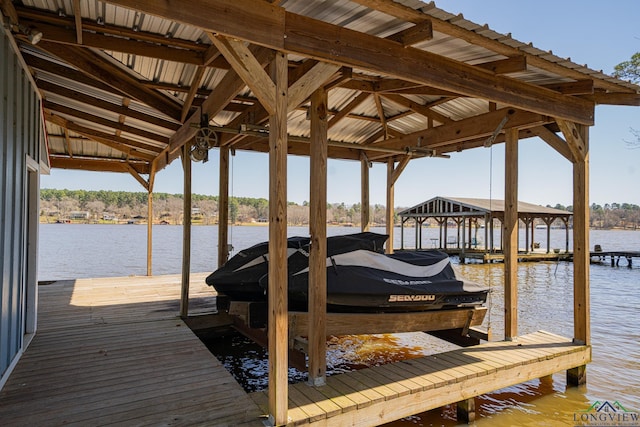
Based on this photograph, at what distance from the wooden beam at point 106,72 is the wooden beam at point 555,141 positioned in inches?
175

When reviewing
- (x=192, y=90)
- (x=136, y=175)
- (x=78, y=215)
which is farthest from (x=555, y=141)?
(x=78, y=215)

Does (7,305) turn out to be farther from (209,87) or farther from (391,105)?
(391,105)

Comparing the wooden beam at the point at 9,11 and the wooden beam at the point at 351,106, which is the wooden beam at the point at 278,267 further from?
the wooden beam at the point at 351,106

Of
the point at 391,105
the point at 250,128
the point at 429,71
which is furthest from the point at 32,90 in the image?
the point at 391,105

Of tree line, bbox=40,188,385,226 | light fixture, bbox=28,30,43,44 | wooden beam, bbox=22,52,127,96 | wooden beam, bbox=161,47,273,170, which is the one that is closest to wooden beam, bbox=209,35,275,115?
wooden beam, bbox=161,47,273,170

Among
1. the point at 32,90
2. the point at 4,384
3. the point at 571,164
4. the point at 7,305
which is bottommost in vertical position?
the point at 4,384

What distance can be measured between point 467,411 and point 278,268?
7.78 ft

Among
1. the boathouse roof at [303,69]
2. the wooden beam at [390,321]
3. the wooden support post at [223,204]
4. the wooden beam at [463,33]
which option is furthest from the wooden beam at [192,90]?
the wooden beam at [390,321]

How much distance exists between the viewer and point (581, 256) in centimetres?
440

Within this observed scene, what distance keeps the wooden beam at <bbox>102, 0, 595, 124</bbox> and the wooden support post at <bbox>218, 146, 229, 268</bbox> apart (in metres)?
3.30

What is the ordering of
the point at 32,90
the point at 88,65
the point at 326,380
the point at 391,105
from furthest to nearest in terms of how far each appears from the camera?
the point at 391,105
the point at 32,90
the point at 88,65
the point at 326,380

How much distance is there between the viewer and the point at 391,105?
5.64m

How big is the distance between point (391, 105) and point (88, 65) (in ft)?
12.2

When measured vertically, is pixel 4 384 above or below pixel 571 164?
below
